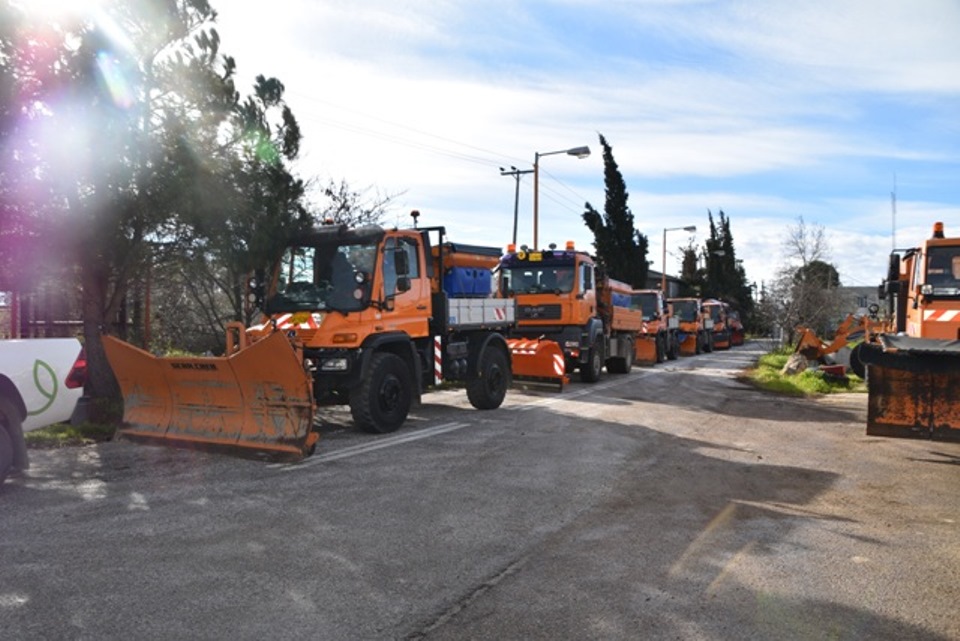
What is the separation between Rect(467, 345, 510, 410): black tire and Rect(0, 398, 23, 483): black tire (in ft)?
22.5

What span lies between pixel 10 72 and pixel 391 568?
7.78m

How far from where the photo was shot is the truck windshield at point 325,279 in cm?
967

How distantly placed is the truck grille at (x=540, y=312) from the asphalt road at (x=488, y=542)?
765cm

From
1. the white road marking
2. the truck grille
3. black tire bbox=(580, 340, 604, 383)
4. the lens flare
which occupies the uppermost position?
the lens flare

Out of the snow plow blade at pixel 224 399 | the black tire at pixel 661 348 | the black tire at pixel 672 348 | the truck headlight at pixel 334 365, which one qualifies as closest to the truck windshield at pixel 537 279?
the truck headlight at pixel 334 365

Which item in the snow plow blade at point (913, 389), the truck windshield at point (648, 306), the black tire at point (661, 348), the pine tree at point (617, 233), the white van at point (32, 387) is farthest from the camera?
the pine tree at point (617, 233)

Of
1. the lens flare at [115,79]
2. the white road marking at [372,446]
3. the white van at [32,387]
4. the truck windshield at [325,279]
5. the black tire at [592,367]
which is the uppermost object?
the lens flare at [115,79]

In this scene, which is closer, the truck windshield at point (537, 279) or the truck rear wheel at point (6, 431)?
the truck rear wheel at point (6, 431)

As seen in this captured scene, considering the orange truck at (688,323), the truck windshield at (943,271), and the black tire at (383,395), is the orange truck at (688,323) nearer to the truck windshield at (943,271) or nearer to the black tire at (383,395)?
the truck windshield at (943,271)

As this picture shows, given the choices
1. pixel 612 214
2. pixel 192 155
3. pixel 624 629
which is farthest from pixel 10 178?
pixel 612 214

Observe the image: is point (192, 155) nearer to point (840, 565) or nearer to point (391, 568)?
point (391, 568)

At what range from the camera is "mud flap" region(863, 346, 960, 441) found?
7941 millimetres

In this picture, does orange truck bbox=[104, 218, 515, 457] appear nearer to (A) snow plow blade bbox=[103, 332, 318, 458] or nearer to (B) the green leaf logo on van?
(A) snow plow blade bbox=[103, 332, 318, 458]

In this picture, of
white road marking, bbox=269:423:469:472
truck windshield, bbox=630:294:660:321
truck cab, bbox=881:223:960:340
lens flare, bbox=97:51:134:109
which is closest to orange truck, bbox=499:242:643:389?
white road marking, bbox=269:423:469:472
